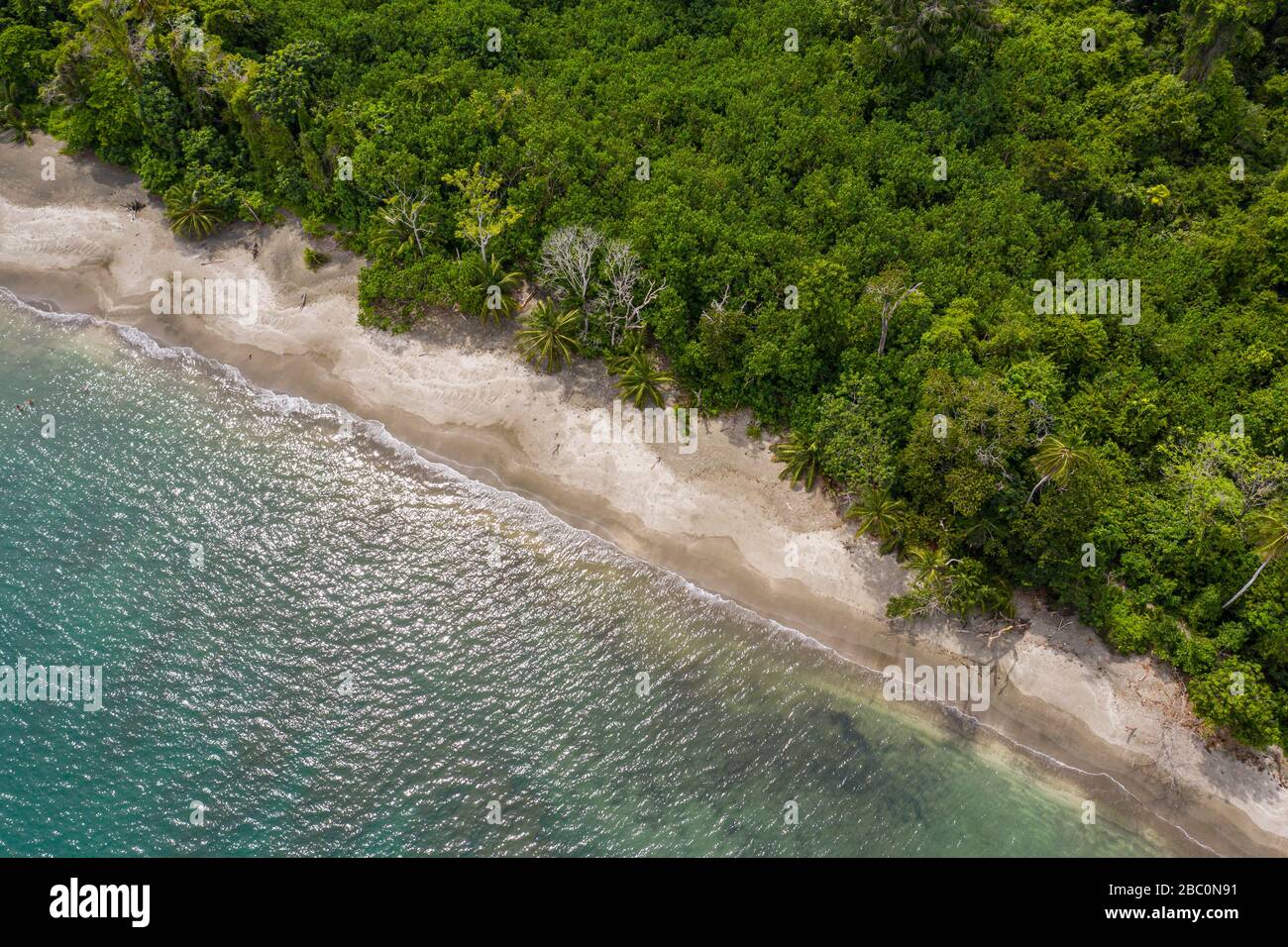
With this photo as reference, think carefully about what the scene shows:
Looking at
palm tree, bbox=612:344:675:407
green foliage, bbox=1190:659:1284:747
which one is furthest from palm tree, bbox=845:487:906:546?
green foliage, bbox=1190:659:1284:747

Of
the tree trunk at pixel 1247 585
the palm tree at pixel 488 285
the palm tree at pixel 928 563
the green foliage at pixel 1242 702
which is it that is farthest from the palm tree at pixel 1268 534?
the palm tree at pixel 488 285

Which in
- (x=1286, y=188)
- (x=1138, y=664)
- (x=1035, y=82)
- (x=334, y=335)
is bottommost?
(x=1138, y=664)

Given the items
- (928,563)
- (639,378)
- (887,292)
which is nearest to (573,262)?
(639,378)

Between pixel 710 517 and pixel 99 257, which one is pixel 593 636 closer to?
pixel 710 517

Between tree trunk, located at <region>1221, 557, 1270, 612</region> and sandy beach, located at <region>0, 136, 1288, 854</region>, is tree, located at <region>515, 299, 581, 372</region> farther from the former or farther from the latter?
tree trunk, located at <region>1221, 557, 1270, 612</region>

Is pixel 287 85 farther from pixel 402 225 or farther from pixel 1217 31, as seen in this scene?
pixel 1217 31

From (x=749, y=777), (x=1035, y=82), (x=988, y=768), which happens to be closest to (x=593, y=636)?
(x=749, y=777)
